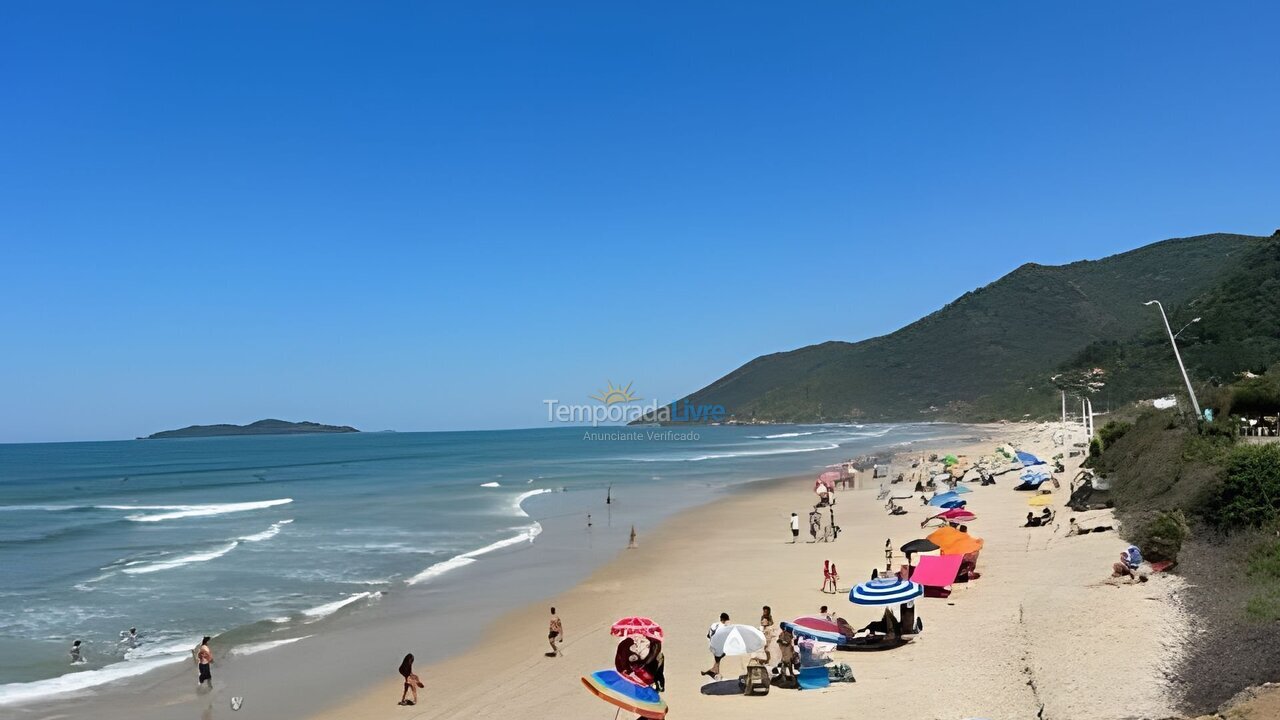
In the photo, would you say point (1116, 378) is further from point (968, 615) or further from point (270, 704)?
point (270, 704)

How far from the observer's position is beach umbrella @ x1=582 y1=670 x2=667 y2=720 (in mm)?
9281

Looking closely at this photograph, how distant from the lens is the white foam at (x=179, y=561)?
24875mm

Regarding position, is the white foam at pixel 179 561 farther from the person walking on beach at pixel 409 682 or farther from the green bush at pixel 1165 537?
the green bush at pixel 1165 537

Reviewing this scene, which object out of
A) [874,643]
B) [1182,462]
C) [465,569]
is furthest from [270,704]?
[1182,462]

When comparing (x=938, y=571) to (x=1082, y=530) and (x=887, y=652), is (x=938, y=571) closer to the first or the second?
(x=887, y=652)

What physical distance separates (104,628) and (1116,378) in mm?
83367

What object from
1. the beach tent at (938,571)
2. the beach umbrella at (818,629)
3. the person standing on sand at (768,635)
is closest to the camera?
the person standing on sand at (768,635)

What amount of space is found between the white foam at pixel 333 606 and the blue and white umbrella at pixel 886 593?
12.1 metres

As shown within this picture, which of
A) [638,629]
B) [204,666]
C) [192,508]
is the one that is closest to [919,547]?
[638,629]

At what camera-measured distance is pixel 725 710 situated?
11.1 meters

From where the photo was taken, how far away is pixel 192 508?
4528 centimetres

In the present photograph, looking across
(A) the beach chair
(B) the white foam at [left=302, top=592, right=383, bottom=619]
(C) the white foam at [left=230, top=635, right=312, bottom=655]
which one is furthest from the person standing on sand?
(B) the white foam at [left=302, top=592, right=383, bottom=619]

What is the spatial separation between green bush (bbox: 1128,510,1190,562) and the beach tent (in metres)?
3.35

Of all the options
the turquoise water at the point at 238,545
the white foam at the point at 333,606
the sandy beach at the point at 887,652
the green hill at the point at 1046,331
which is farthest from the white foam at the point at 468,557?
the green hill at the point at 1046,331
